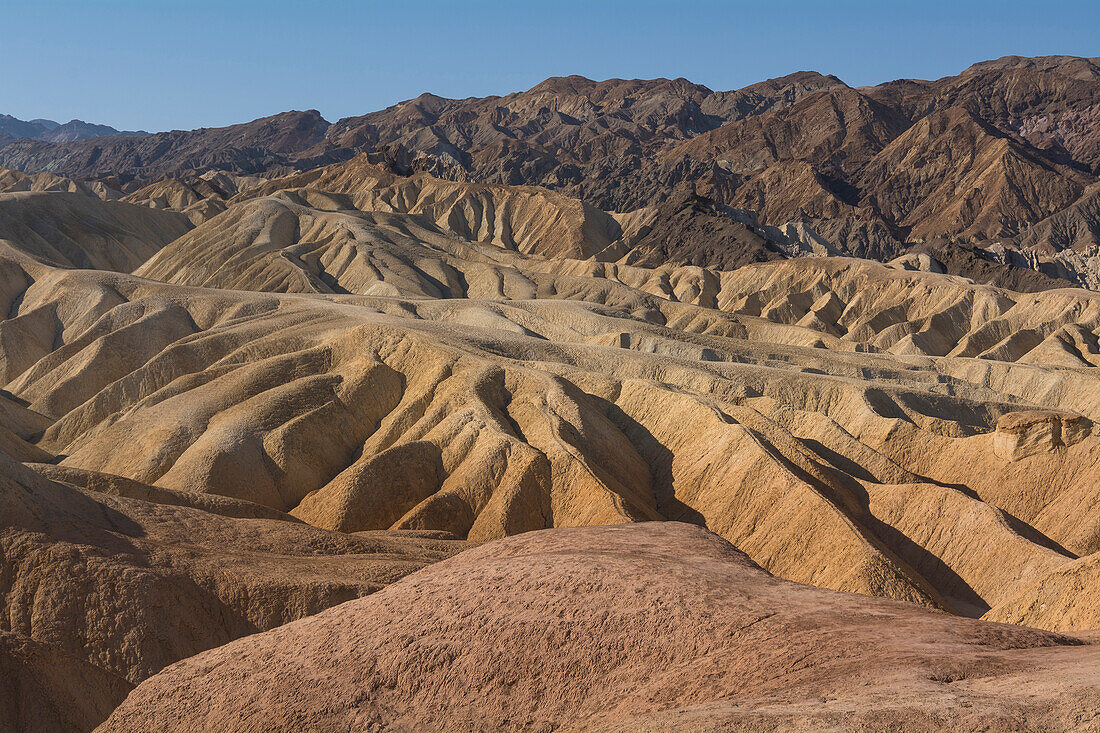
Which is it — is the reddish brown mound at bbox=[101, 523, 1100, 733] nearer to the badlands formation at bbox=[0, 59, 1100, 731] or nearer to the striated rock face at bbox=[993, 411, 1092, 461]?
the badlands formation at bbox=[0, 59, 1100, 731]

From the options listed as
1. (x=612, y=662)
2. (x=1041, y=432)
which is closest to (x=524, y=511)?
(x=1041, y=432)

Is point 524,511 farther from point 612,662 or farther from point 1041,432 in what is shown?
point 612,662

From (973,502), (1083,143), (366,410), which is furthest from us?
(1083,143)

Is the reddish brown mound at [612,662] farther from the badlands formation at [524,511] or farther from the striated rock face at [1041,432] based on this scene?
the striated rock face at [1041,432]

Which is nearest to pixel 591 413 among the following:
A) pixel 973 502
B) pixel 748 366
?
pixel 748 366

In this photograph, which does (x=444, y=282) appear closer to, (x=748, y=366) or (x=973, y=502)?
(x=748, y=366)
